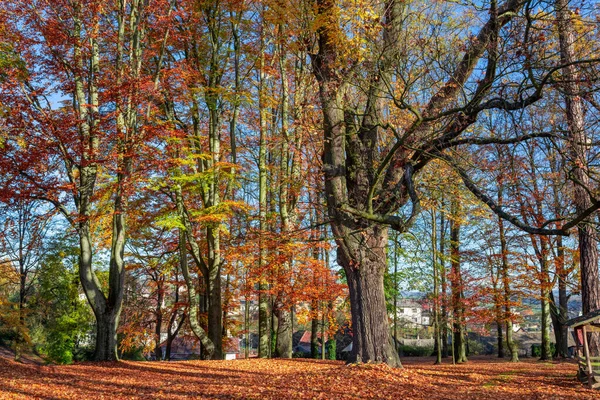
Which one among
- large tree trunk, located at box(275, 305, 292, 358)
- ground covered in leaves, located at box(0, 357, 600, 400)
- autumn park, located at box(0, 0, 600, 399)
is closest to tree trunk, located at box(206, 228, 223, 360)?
autumn park, located at box(0, 0, 600, 399)

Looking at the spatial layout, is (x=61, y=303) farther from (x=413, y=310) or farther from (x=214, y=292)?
(x=413, y=310)

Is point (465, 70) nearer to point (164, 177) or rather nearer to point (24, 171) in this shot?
point (164, 177)

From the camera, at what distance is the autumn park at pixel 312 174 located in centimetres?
675

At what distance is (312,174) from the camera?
1042 centimetres

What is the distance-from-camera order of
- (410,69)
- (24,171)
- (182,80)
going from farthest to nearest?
1. (182,80)
2. (24,171)
3. (410,69)

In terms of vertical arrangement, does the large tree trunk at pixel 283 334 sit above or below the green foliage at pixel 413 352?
above

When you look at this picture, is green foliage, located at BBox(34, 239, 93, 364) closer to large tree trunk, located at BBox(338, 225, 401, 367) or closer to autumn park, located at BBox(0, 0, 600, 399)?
autumn park, located at BBox(0, 0, 600, 399)

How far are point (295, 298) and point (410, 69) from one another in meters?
9.91

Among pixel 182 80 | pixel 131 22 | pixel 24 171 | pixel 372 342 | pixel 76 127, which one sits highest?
pixel 131 22

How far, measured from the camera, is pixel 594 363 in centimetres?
937

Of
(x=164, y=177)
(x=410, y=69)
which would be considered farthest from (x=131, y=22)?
(x=410, y=69)

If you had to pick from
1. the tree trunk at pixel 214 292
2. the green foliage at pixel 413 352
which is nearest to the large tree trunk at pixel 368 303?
the tree trunk at pixel 214 292

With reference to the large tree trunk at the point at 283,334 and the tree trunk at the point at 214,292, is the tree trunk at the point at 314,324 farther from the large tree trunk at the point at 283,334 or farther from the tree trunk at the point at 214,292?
the tree trunk at the point at 214,292

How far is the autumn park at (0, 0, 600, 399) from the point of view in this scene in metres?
6.75
